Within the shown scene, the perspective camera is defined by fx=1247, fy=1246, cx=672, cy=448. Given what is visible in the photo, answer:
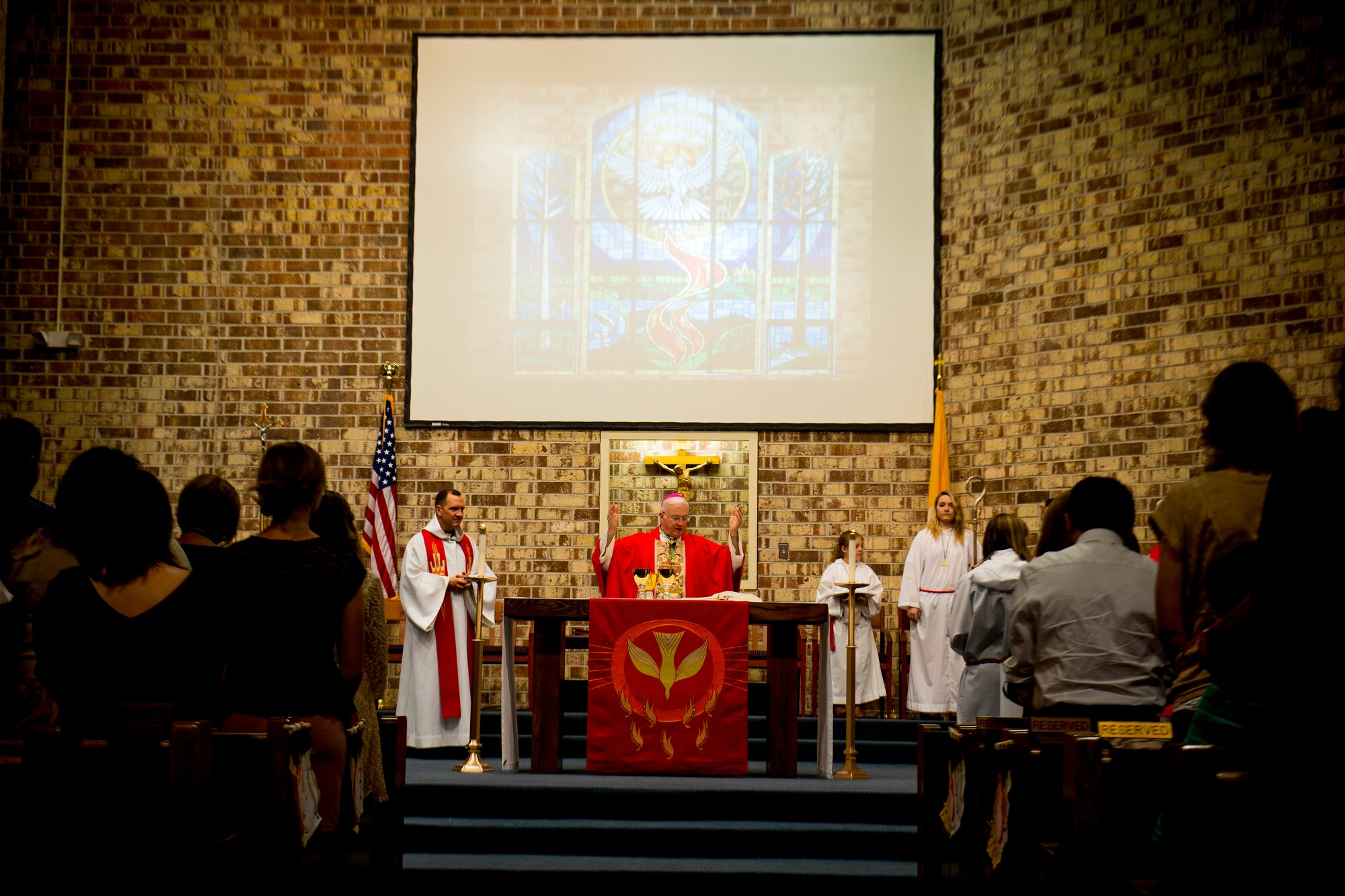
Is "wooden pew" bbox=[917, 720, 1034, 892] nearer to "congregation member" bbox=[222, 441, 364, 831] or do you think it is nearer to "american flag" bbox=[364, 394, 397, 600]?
"congregation member" bbox=[222, 441, 364, 831]

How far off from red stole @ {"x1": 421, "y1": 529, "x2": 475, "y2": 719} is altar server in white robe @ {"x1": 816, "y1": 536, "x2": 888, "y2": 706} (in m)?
2.62

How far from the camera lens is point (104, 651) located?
2734 mm

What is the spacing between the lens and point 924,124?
1002 centimetres

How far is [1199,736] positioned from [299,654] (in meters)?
2.06

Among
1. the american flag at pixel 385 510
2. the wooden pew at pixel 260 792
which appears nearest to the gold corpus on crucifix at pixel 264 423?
the american flag at pixel 385 510

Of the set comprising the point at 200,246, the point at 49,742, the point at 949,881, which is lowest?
the point at 949,881

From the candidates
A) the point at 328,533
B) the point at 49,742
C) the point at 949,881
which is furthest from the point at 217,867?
the point at 949,881

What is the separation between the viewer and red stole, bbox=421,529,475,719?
805 centimetres

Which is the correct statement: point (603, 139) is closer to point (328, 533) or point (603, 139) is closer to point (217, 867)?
point (328, 533)

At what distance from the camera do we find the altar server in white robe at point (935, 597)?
9000 millimetres

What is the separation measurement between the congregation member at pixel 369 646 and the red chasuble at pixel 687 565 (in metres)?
3.60

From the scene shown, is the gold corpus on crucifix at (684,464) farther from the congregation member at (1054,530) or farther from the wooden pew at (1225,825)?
the wooden pew at (1225,825)

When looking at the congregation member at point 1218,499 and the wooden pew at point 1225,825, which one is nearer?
the wooden pew at point 1225,825

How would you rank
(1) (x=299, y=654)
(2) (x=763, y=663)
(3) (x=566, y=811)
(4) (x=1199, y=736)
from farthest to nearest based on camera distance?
(2) (x=763, y=663) → (3) (x=566, y=811) → (1) (x=299, y=654) → (4) (x=1199, y=736)
